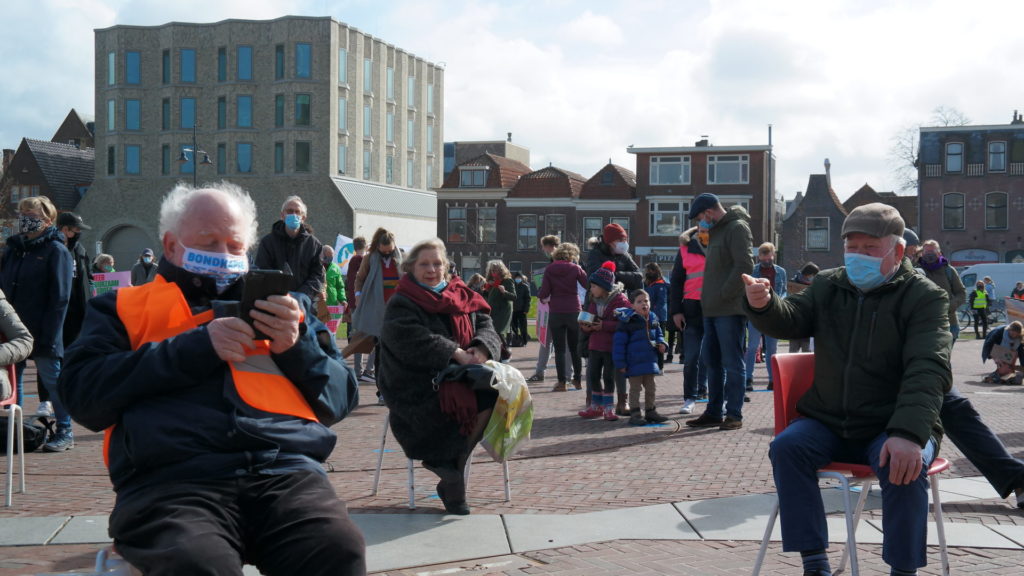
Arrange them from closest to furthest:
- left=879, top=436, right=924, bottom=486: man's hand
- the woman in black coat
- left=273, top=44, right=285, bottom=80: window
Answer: left=879, top=436, right=924, bottom=486: man's hand
the woman in black coat
left=273, top=44, right=285, bottom=80: window

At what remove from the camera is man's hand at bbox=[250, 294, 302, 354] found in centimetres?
285

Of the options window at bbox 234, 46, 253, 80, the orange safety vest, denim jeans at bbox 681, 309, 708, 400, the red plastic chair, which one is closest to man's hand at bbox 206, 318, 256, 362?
the orange safety vest

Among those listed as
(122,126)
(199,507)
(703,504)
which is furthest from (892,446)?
(122,126)

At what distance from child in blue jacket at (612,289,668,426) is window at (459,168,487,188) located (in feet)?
162

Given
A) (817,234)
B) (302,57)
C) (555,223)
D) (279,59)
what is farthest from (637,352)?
(279,59)

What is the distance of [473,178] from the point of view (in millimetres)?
58156

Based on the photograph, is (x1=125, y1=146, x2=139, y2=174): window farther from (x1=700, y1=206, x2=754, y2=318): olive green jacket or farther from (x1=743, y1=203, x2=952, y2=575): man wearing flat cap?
(x1=743, y1=203, x2=952, y2=575): man wearing flat cap

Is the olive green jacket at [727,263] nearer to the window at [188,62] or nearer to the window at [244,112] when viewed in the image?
the window at [244,112]

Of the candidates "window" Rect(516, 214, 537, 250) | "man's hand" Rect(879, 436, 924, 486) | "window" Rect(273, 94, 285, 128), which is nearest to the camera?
"man's hand" Rect(879, 436, 924, 486)

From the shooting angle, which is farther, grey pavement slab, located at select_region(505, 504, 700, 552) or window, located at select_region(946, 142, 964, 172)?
window, located at select_region(946, 142, 964, 172)

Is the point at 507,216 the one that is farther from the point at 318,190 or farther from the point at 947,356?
the point at 947,356

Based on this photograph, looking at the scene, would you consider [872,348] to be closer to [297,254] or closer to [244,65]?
[297,254]

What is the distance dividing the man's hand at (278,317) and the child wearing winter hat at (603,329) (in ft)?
20.6

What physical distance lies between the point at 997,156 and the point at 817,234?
9.64 m
